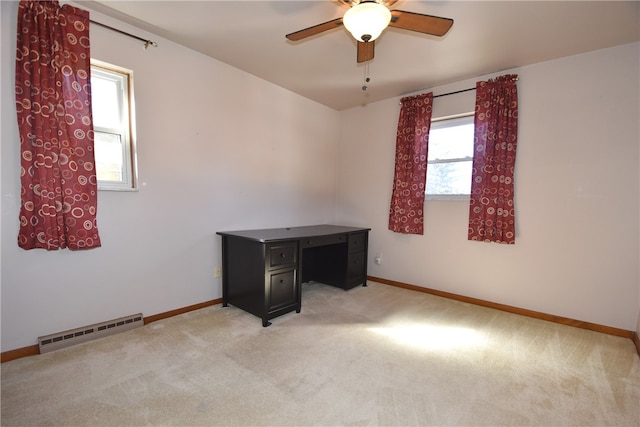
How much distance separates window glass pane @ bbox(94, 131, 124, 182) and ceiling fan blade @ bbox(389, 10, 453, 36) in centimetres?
222

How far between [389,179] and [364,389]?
8.59 feet

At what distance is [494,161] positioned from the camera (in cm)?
280

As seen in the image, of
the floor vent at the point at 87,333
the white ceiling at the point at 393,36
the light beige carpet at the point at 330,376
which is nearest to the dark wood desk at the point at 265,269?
the light beige carpet at the point at 330,376

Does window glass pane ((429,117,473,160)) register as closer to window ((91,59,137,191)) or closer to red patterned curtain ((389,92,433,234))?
red patterned curtain ((389,92,433,234))

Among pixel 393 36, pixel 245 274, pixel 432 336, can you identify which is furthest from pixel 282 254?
pixel 393 36

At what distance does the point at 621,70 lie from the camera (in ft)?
7.50

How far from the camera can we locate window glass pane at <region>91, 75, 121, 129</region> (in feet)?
6.95

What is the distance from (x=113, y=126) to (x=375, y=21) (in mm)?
2096

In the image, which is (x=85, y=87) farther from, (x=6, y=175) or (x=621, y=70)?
(x=621, y=70)

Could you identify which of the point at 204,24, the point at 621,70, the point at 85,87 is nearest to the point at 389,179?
the point at 621,70

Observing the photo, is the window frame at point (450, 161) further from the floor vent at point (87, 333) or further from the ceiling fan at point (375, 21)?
the floor vent at point (87, 333)

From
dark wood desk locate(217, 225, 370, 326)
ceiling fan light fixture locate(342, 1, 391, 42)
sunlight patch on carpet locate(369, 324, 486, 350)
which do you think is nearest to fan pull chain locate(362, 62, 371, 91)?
ceiling fan light fixture locate(342, 1, 391, 42)

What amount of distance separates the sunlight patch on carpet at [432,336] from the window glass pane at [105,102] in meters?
2.71

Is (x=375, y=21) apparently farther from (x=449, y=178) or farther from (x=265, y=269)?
(x=449, y=178)
